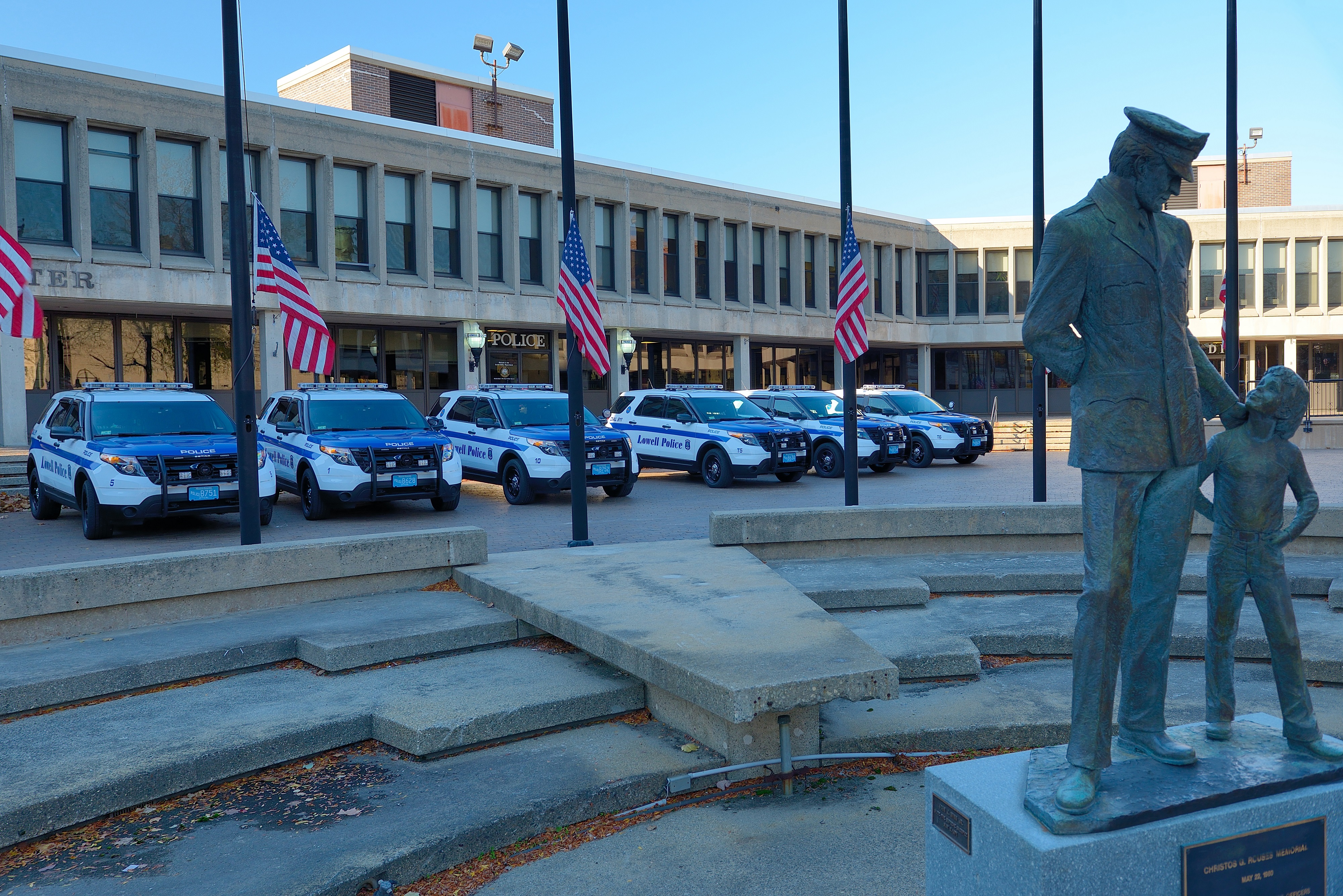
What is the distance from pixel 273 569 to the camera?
8.08 m

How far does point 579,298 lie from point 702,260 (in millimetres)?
24139

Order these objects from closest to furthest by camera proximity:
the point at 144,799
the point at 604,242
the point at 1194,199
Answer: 1. the point at 144,799
2. the point at 604,242
3. the point at 1194,199

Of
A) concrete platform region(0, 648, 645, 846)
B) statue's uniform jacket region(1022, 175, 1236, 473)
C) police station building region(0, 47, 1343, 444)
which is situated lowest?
concrete platform region(0, 648, 645, 846)

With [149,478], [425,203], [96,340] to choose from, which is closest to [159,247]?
[96,340]

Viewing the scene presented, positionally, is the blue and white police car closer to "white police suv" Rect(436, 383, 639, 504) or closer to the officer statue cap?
"white police suv" Rect(436, 383, 639, 504)

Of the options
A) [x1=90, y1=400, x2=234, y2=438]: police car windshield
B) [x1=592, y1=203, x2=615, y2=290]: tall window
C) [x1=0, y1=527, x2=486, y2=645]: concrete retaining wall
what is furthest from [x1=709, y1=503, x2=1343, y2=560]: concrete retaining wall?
[x1=592, y1=203, x2=615, y2=290]: tall window

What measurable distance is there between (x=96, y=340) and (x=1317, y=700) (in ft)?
86.5

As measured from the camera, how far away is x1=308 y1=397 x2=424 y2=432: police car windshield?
52.2 ft

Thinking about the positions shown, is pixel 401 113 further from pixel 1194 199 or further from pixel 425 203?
pixel 1194 199

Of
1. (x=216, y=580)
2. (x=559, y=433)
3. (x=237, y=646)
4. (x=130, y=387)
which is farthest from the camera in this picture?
(x=559, y=433)

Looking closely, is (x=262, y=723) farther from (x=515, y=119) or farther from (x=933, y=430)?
(x=515, y=119)

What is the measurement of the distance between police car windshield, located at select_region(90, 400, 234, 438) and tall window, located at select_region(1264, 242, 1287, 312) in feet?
135

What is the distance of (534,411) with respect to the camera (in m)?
18.4

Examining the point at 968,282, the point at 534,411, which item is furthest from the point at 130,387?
the point at 968,282
